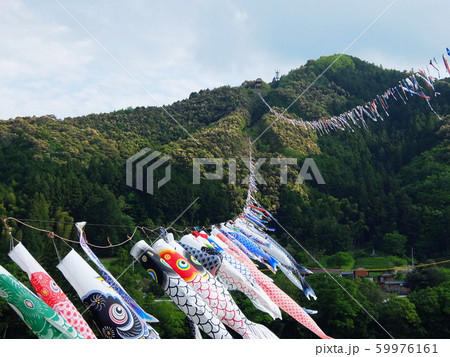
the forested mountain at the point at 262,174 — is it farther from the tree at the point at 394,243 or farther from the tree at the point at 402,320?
the tree at the point at 402,320

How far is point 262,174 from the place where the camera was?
2295 inches

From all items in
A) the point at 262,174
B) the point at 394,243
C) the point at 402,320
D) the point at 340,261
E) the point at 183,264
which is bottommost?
the point at 402,320

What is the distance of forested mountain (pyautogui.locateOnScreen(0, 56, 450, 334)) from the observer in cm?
5297

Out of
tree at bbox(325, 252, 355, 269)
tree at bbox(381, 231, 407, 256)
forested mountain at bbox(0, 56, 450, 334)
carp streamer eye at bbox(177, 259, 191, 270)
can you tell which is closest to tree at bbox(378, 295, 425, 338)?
tree at bbox(325, 252, 355, 269)

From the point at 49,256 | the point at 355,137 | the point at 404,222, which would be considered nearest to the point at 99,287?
Result: the point at 49,256

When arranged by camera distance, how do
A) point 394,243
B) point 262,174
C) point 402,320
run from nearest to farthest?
point 402,320 < point 394,243 < point 262,174

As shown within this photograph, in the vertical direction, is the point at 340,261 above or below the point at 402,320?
above

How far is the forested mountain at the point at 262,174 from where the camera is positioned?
5297 centimetres

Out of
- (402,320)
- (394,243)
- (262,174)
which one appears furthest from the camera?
(262,174)

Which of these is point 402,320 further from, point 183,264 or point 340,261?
point 183,264

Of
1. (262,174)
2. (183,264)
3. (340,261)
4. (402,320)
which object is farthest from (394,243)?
(183,264)

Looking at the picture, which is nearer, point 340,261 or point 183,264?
point 183,264

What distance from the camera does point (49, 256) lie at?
27734 millimetres

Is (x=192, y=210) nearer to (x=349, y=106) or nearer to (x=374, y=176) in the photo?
(x=374, y=176)
